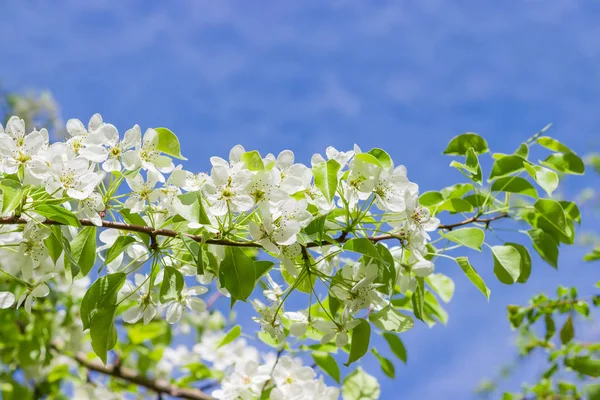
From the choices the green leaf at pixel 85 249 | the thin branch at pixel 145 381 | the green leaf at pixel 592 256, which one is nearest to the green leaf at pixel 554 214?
the green leaf at pixel 592 256

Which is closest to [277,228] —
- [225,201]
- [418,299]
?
[225,201]

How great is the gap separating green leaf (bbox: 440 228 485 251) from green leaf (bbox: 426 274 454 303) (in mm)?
445

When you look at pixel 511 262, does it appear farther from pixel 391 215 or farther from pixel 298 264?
pixel 298 264

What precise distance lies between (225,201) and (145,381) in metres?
1.81

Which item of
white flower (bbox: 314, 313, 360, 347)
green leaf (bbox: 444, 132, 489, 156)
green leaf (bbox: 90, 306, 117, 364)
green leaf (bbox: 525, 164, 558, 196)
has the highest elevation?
green leaf (bbox: 444, 132, 489, 156)

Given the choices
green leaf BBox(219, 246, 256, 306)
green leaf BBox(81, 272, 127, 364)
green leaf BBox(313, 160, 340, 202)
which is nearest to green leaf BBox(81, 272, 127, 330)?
green leaf BBox(81, 272, 127, 364)

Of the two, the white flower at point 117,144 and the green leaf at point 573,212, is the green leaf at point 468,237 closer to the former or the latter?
the green leaf at point 573,212

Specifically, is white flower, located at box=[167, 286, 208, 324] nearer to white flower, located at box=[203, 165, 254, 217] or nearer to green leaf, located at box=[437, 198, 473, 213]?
white flower, located at box=[203, 165, 254, 217]

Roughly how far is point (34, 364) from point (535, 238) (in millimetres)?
2162

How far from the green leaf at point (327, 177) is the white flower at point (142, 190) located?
343 millimetres

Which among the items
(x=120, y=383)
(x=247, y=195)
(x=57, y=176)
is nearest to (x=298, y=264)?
(x=247, y=195)

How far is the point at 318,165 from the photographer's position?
125 cm

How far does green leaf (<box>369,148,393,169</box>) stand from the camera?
131 centimetres

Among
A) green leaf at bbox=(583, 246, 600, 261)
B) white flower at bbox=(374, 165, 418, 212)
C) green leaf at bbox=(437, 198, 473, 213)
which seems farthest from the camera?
green leaf at bbox=(583, 246, 600, 261)
